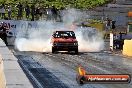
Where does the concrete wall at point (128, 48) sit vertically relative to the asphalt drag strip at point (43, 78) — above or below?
below

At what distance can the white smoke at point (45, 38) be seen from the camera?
3269cm

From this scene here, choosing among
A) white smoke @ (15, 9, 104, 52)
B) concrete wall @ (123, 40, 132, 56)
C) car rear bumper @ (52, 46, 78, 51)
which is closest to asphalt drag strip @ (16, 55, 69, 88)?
car rear bumper @ (52, 46, 78, 51)

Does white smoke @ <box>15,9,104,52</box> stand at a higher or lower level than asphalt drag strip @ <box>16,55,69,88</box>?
lower

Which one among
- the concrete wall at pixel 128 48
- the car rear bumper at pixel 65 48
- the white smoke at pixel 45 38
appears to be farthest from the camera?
the white smoke at pixel 45 38

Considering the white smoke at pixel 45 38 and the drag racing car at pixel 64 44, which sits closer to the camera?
the drag racing car at pixel 64 44

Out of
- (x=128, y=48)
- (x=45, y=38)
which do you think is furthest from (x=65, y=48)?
(x=45, y=38)

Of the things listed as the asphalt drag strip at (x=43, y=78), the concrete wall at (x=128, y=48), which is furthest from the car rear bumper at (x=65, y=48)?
the asphalt drag strip at (x=43, y=78)

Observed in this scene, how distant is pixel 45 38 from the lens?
3869cm

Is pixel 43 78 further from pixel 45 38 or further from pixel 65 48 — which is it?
pixel 45 38

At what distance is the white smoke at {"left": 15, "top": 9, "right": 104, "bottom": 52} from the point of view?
3269cm

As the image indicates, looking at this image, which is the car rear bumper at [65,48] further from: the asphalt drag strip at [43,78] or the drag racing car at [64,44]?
the asphalt drag strip at [43,78]

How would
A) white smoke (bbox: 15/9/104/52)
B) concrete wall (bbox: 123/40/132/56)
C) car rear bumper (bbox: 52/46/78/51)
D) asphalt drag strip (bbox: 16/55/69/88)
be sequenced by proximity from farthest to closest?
white smoke (bbox: 15/9/104/52)
concrete wall (bbox: 123/40/132/56)
car rear bumper (bbox: 52/46/78/51)
asphalt drag strip (bbox: 16/55/69/88)

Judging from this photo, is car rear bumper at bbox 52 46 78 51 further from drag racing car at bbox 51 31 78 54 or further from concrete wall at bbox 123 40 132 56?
concrete wall at bbox 123 40 132 56

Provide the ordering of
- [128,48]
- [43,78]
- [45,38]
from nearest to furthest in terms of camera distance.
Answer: [43,78] < [128,48] < [45,38]
